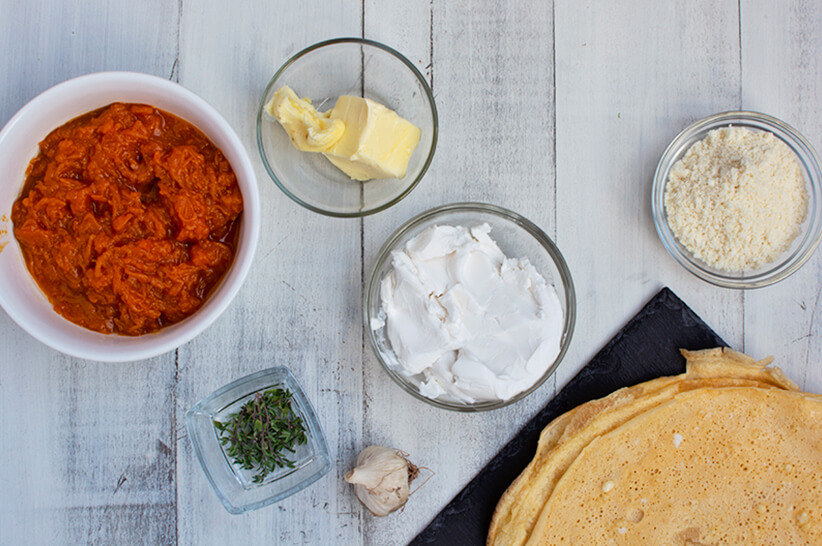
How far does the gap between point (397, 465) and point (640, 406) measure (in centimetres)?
66

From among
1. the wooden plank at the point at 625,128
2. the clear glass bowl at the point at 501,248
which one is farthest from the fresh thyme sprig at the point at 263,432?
the wooden plank at the point at 625,128

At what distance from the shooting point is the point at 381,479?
57.0 inches

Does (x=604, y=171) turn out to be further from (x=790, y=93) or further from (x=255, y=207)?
(x=255, y=207)

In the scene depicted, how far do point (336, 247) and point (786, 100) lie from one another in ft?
4.36

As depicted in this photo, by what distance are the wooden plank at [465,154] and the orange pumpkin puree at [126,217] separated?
0.44 meters

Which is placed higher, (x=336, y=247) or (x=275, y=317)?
(x=336, y=247)

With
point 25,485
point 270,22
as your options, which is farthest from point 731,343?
point 25,485

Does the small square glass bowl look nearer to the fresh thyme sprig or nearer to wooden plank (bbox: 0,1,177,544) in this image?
the fresh thyme sprig

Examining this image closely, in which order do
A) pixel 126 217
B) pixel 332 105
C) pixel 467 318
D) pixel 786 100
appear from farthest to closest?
pixel 786 100 < pixel 332 105 < pixel 467 318 < pixel 126 217

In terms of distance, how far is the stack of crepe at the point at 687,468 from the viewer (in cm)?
153

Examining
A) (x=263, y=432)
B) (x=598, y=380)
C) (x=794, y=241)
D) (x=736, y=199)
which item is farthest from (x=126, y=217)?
(x=794, y=241)

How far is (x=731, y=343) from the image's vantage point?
1.64 meters

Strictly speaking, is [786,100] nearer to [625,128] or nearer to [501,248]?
[625,128]

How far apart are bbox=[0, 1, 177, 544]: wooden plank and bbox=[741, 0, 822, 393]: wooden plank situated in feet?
5.25
